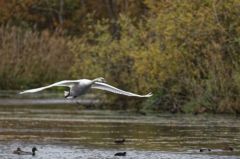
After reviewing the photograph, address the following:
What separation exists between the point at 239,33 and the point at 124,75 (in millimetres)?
4283

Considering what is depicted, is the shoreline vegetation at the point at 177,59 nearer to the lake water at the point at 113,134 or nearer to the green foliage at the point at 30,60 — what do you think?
the lake water at the point at 113,134

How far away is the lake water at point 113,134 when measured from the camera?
914 inches

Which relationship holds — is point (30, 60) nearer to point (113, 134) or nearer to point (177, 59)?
point (177, 59)

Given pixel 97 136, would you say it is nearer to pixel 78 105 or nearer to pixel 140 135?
pixel 140 135

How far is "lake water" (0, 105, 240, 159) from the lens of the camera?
23.2 metres

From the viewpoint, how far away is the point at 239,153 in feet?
76.1

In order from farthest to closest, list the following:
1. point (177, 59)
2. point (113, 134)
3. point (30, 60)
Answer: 1. point (30, 60)
2. point (177, 59)
3. point (113, 134)

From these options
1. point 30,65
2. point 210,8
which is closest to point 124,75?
point 210,8

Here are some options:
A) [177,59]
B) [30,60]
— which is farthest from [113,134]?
[30,60]

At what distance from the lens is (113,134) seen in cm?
2767

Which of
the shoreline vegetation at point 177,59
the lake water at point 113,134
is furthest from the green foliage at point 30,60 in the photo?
the lake water at point 113,134

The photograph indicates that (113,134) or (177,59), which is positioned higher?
(177,59)

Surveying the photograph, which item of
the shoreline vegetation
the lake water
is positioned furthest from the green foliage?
the lake water

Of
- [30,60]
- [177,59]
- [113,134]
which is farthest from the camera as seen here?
[30,60]
